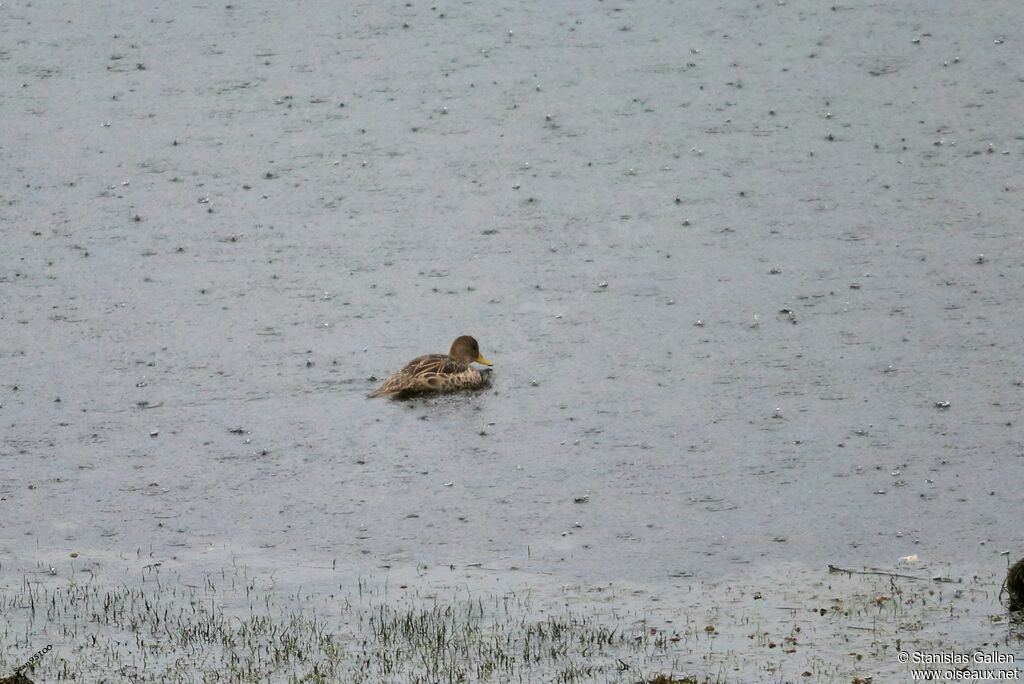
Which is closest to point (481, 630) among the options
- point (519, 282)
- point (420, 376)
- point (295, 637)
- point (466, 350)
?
point (295, 637)

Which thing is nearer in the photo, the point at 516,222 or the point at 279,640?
the point at 279,640

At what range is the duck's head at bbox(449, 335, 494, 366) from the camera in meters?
15.9

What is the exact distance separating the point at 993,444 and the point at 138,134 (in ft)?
42.0

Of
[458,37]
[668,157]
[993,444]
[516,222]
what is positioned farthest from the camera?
[458,37]

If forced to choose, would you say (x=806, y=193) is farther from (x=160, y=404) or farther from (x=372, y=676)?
(x=372, y=676)

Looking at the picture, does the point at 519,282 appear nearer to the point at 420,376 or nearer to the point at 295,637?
the point at 420,376

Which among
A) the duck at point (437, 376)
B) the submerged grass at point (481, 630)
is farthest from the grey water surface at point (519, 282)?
the submerged grass at point (481, 630)

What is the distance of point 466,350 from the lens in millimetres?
15898

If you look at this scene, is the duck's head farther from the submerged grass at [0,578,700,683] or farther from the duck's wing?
the submerged grass at [0,578,700,683]

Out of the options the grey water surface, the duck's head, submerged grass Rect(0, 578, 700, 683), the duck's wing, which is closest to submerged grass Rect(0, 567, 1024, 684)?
submerged grass Rect(0, 578, 700, 683)

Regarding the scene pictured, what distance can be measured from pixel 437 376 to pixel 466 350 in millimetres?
561

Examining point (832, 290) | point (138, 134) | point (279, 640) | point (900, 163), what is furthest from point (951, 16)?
point (279, 640)

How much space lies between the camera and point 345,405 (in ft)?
49.9

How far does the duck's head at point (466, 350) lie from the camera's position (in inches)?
624
